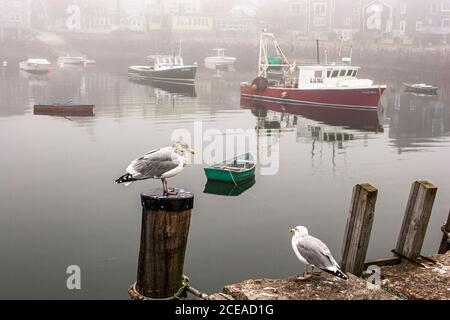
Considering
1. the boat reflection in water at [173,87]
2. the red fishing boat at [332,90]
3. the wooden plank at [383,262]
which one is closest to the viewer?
the wooden plank at [383,262]

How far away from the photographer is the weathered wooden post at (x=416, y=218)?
8688 millimetres

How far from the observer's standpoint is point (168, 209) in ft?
23.5

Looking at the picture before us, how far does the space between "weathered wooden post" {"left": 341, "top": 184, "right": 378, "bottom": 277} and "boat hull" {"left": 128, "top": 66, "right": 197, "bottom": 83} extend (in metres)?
61.7

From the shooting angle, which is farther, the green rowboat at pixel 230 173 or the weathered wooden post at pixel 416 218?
the green rowboat at pixel 230 173

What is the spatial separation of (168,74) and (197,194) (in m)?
56.4

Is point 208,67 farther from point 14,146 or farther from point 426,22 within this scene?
point 14,146

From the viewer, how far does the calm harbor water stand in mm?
12477

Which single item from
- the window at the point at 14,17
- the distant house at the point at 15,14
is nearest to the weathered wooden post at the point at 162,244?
the distant house at the point at 15,14

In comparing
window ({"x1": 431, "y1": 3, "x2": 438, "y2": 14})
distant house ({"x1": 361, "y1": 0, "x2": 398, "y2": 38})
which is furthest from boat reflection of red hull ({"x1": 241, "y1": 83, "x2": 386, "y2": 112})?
distant house ({"x1": 361, "y1": 0, "x2": 398, "y2": 38})

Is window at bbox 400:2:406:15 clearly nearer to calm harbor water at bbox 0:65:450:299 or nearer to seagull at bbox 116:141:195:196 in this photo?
calm harbor water at bbox 0:65:450:299

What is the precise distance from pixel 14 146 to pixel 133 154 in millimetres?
6709

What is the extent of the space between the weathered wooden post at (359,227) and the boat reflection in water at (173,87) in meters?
49.5

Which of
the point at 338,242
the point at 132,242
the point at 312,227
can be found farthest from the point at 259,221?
the point at 132,242

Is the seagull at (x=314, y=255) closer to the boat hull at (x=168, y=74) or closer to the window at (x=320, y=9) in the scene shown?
the boat hull at (x=168, y=74)
